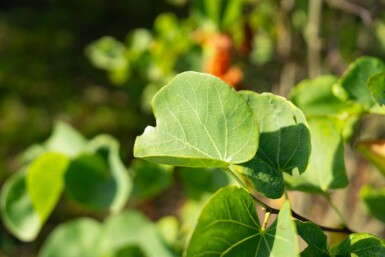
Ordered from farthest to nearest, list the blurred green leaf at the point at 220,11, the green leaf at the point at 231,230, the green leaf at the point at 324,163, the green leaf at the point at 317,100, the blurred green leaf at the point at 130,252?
the blurred green leaf at the point at 220,11 < the blurred green leaf at the point at 130,252 < the green leaf at the point at 317,100 < the green leaf at the point at 324,163 < the green leaf at the point at 231,230

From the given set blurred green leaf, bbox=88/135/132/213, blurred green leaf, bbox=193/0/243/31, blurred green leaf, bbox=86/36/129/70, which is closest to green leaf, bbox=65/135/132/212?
blurred green leaf, bbox=88/135/132/213

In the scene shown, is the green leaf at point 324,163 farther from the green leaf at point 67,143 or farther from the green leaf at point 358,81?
the green leaf at point 67,143

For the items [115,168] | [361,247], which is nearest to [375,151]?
[361,247]

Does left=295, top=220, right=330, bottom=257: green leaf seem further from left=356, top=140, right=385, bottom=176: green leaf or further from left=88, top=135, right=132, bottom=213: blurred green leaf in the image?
left=88, top=135, right=132, bottom=213: blurred green leaf

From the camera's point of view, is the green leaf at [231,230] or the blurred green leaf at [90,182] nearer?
the green leaf at [231,230]

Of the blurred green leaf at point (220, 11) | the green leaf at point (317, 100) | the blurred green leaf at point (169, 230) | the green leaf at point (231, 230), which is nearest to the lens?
the green leaf at point (231, 230)

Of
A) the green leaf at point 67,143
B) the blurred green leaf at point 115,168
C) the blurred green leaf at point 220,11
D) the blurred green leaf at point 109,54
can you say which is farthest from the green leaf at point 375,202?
the blurred green leaf at point 109,54

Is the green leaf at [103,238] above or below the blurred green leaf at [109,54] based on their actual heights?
below

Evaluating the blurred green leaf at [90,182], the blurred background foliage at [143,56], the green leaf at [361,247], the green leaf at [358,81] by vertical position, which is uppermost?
the green leaf at [358,81]
